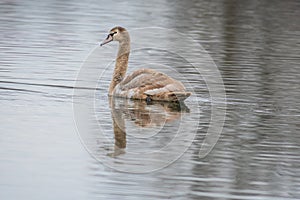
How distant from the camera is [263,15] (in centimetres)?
2648

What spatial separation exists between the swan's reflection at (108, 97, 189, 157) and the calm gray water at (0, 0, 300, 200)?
0.04 ft

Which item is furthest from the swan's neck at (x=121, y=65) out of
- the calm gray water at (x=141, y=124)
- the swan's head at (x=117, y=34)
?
the calm gray water at (x=141, y=124)

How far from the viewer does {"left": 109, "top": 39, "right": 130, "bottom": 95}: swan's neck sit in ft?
44.1

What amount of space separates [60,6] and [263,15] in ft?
16.5

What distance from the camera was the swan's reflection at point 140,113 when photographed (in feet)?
36.4

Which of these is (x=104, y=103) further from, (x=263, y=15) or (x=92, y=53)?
(x=263, y=15)

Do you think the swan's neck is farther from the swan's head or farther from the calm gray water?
the calm gray water

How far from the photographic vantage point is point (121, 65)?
45.3 ft

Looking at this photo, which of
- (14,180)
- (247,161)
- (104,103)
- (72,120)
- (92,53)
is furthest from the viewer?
(92,53)

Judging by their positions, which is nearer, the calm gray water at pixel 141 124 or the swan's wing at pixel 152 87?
the calm gray water at pixel 141 124

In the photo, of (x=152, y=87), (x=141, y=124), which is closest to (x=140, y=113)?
(x=141, y=124)

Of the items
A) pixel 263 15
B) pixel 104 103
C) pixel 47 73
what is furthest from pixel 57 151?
pixel 263 15

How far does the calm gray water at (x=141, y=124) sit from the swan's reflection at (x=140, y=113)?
0.5 inches

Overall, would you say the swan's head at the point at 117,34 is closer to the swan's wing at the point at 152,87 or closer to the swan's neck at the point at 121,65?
the swan's neck at the point at 121,65
